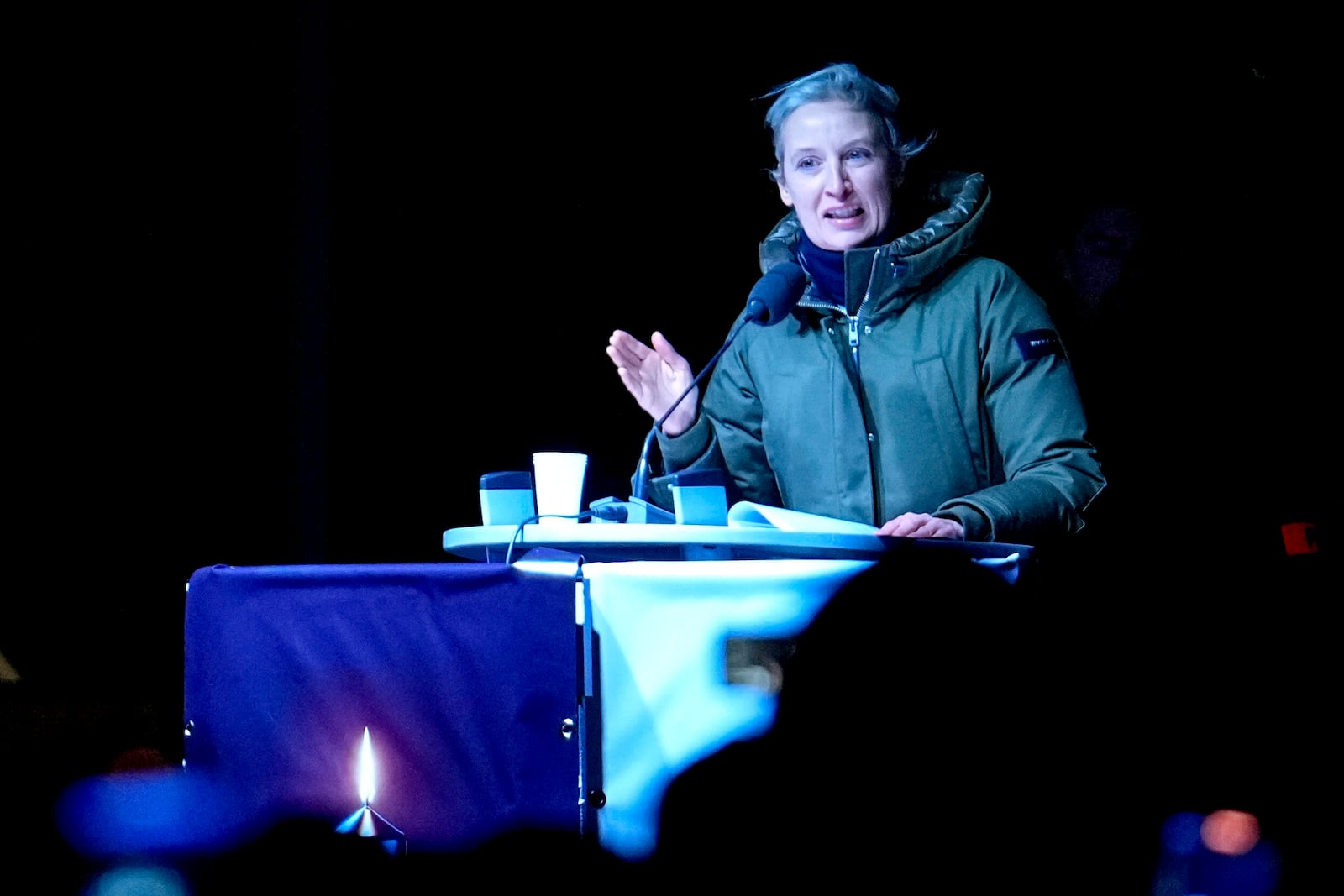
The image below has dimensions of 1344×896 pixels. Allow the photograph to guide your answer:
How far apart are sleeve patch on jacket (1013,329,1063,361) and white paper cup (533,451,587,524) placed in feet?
2.92

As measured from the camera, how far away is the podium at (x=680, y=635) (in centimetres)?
120

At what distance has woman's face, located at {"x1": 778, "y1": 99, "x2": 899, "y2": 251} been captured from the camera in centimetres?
218

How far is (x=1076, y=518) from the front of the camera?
66.5 inches

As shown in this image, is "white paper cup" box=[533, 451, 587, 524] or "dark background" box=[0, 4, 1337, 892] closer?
"white paper cup" box=[533, 451, 587, 524]

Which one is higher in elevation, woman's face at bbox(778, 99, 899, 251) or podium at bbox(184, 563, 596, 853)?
woman's face at bbox(778, 99, 899, 251)

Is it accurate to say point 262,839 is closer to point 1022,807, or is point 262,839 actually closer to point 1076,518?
point 1022,807

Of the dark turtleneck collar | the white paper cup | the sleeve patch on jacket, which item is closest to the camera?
the white paper cup

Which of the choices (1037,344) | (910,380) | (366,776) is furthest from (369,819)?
(1037,344)

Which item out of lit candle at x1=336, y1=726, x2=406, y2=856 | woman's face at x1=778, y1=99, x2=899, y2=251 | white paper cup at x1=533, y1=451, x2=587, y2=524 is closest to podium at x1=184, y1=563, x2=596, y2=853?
lit candle at x1=336, y1=726, x2=406, y2=856

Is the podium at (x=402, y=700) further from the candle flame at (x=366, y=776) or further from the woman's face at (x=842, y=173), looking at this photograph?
the woman's face at (x=842, y=173)

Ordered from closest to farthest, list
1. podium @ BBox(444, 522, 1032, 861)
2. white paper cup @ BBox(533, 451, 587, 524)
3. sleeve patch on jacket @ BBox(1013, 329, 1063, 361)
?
1. podium @ BBox(444, 522, 1032, 861)
2. white paper cup @ BBox(533, 451, 587, 524)
3. sleeve patch on jacket @ BBox(1013, 329, 1063, 361)

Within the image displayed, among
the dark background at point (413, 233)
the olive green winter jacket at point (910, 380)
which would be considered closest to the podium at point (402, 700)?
the olive green winter jacket at point (910, 380)

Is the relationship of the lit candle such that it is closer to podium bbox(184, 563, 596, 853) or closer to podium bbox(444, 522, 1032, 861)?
podium bbox(184, 563, 596, 853)

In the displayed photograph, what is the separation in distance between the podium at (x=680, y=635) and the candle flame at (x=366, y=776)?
26 centimetres
